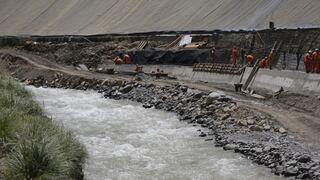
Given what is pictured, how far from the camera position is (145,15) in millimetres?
55312

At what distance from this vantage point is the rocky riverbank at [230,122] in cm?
1503

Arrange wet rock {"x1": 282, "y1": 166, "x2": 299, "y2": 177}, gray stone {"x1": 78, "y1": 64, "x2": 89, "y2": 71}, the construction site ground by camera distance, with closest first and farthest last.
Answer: wet rock {"x1": 282, "y1": 166, "x2": 299, "y2": 177}
the construction site ground
gray stone {"x1": 78, "y1": 64, "x2": 89, "y2": 71}

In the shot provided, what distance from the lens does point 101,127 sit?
21922 millimetres

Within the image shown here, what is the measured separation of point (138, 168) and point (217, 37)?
26.6 meters

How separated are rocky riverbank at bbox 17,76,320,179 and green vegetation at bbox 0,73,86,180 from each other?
5.93 meters

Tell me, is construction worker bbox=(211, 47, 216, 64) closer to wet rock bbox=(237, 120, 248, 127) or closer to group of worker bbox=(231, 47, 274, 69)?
group of worker bbox=(231, 47, 274, 69)

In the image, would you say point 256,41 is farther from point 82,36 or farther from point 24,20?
point 24,20

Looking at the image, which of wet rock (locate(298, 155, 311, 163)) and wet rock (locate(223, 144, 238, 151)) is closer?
wet rock (locate(298, 155, 311, 163))

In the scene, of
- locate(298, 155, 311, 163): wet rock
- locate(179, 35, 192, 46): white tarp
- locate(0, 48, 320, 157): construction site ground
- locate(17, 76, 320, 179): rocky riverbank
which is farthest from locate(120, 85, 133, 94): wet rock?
locate(298, 155, 311, 163): wet rock

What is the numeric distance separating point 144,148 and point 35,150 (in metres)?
8.54

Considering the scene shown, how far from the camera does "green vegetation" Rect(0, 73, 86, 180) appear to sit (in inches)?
376

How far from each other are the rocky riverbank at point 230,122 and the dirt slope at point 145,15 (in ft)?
38.8

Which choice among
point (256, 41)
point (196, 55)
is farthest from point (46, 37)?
point (256, 41)

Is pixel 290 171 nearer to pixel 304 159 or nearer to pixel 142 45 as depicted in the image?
pixel 304 159
